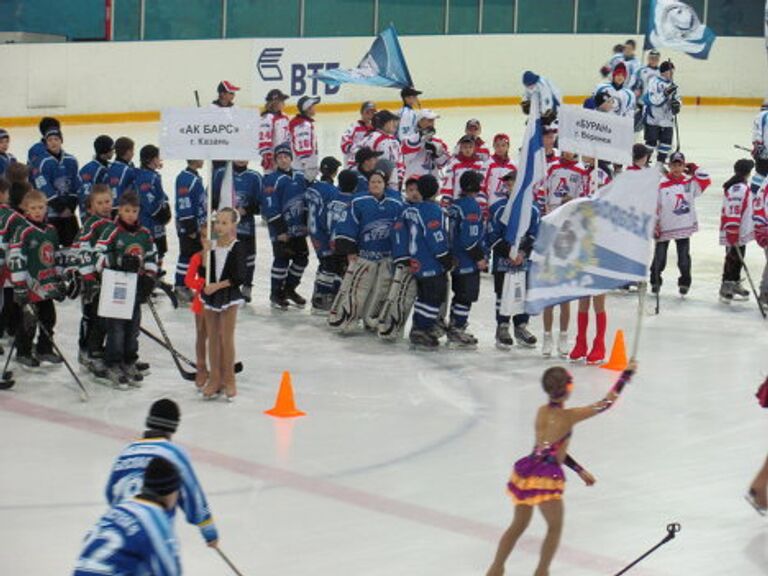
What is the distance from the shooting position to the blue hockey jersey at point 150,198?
17750mm

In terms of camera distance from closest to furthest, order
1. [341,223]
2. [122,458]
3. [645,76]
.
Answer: [122,458]
[341,223]
[645,76]

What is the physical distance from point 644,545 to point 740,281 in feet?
28.7

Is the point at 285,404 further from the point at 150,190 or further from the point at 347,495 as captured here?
the point at 150,190

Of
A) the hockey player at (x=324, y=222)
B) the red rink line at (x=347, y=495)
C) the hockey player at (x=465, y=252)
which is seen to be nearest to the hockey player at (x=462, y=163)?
the hockey player at (x=324, y=222)

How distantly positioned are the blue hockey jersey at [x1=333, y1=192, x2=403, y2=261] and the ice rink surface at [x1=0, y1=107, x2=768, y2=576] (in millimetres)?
880

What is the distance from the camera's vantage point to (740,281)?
64.1ft

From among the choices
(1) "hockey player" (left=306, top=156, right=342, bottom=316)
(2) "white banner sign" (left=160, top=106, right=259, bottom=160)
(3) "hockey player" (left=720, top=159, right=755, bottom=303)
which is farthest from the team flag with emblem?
(3) "hockey player" (left=720, top=159, right=755, bottom=303)

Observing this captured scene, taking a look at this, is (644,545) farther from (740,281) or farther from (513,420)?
(740,281)

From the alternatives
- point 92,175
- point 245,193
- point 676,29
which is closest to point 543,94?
point 245,193

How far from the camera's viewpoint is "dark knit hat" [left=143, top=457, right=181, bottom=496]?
307 inches

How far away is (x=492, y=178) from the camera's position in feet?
61.0

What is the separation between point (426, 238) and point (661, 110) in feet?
46.2

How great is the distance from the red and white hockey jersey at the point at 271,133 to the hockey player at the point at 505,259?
518 cm

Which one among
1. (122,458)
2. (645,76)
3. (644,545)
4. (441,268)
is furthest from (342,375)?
(645,76)
